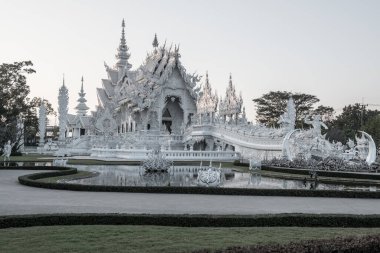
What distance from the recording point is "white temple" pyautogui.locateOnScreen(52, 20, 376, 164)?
35750 millimetres

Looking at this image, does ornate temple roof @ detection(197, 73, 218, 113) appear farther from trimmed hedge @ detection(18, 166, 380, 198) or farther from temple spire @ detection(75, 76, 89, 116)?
trimmed hedge @ detection(18, 166, 380, 198)

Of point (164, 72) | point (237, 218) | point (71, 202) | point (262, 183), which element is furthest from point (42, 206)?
point (164, 72)

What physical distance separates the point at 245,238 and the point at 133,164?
21.6m

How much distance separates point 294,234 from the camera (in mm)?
9219

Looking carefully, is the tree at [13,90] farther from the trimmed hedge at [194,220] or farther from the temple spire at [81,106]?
the trimmed hedge at [194,220]

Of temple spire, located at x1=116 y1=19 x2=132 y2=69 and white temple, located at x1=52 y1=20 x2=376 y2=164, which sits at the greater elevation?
temple spire, located at x1=116 y1=19 x2=132 y2=69

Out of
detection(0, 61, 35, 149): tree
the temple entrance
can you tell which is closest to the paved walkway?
detection(0, 61, 35, 149): tree

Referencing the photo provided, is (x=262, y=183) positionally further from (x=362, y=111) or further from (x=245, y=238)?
(x=362, y=111)

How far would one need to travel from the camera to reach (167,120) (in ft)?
180

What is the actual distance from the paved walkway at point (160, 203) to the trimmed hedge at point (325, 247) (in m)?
4.89

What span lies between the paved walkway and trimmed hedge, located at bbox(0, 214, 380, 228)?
1368mm

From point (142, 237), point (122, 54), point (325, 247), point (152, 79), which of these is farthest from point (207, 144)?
point (325, 247)

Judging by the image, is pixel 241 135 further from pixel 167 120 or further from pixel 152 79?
pixel 167 120

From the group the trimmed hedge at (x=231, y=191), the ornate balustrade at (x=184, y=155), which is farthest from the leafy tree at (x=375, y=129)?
the trimmed hedge at (x=231, y=191)
